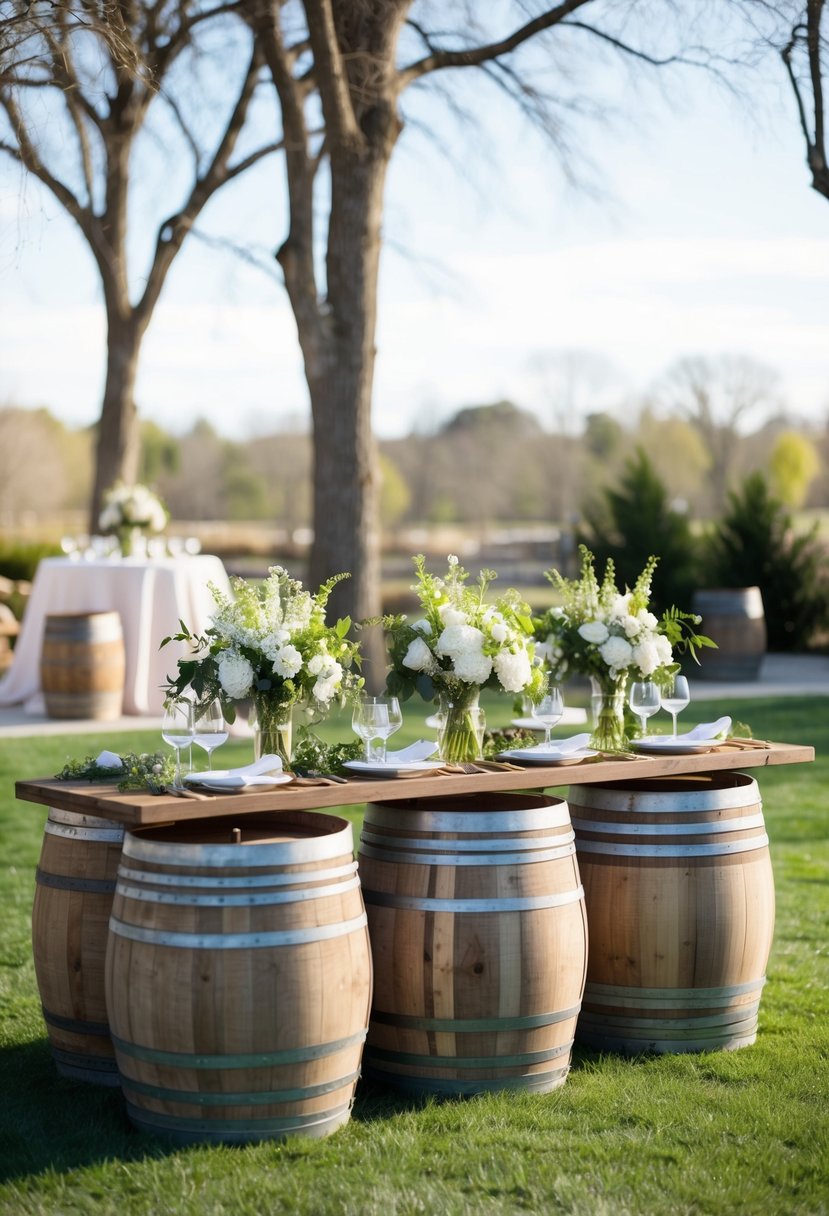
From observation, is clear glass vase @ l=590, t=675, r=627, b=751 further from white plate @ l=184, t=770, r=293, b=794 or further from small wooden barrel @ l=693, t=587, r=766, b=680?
small wooden barrel @ l=693, t=587, r=766, b=680

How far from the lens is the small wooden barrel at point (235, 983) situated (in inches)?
134

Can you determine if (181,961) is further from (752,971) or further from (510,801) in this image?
(752,971)

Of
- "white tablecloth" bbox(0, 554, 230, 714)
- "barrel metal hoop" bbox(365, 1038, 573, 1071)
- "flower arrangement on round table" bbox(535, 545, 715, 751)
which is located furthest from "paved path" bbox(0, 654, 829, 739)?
"barrel metal hoop" bbox(365, 1038, 573, 1071)

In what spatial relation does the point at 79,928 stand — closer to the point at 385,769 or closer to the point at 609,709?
the point at 385,769

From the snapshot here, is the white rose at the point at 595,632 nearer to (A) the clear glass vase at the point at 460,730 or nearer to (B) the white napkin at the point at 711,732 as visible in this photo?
(B) the white napkin at the point at 711,732

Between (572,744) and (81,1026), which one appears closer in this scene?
(81,1026)

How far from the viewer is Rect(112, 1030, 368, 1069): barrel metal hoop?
3430 millimetres

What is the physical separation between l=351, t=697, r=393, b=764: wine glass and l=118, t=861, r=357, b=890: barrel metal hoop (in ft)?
2.00

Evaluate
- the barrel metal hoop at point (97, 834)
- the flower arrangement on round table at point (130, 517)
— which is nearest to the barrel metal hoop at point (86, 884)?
the barrel metal hoop at point (97, 834)

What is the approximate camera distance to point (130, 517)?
1235 centimetres

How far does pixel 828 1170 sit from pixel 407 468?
3224 inches

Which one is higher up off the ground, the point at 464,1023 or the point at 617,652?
the point at 617,652

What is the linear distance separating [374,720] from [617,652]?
107 cm

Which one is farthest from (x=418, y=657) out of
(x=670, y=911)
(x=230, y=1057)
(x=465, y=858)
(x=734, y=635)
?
(x=734, y=635)
